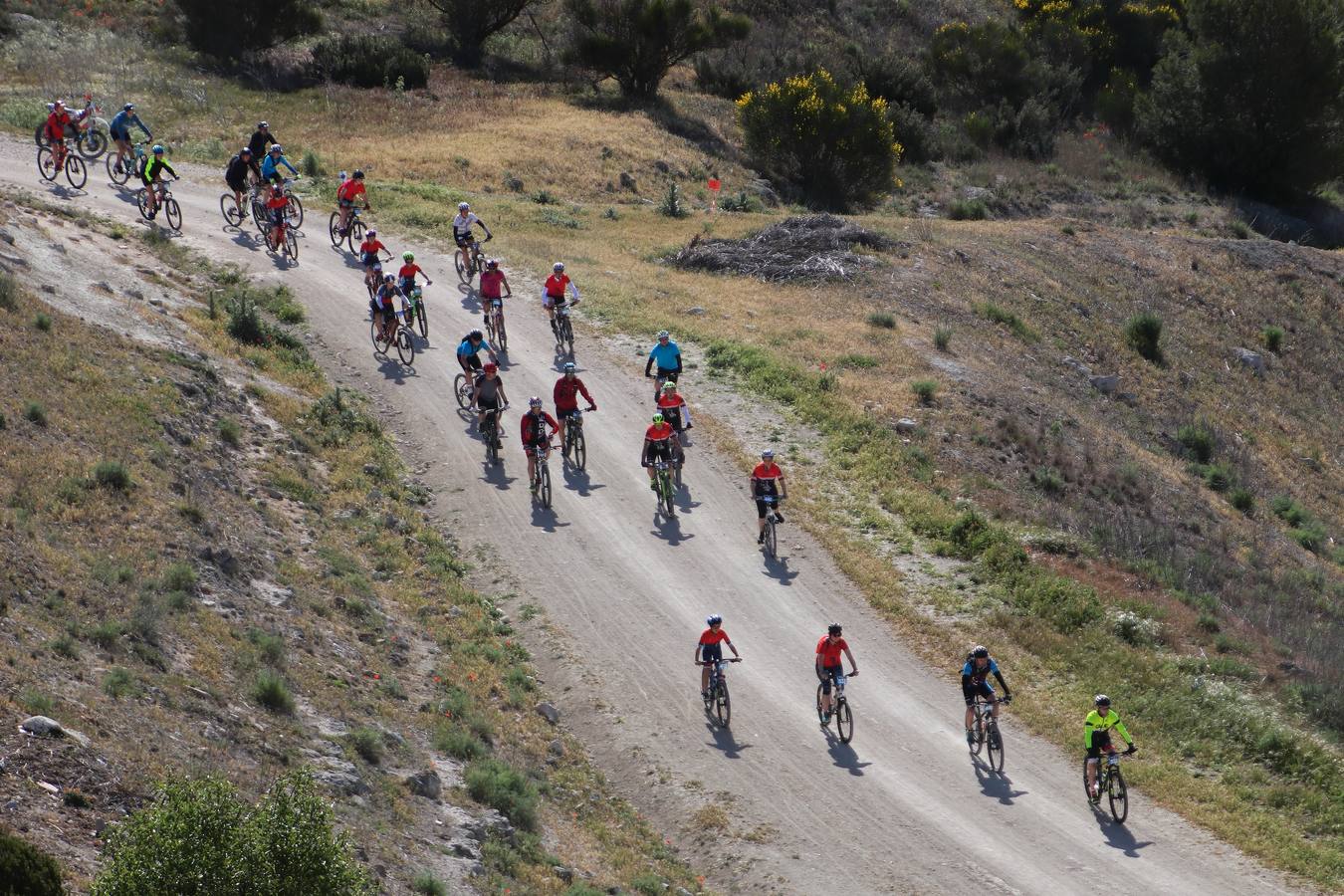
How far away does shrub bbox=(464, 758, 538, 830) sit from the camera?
43.6 feet

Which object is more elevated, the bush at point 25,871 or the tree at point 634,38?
the tree at point 634,38

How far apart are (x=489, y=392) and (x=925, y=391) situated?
32.1 feet

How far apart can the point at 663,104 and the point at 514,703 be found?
45019 mm

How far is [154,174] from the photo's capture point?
29.8 m

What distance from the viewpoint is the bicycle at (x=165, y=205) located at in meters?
30.5

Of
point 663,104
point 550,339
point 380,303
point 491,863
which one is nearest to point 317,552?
point 491,863

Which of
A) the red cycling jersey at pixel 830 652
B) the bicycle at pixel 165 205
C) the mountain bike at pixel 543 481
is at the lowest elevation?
the red cycling jersey at pixel 830 652

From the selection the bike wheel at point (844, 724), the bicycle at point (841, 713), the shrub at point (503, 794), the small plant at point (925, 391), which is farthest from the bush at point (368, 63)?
the shrub at point (503, 794)

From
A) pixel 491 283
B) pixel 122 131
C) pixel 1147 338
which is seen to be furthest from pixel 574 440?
pixel 1147 338

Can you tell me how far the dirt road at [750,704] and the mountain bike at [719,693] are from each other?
223 mm

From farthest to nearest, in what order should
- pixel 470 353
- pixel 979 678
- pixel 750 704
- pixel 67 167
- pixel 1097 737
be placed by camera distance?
pixel 67 167, pixel 470 353, pixel 750 704, pixel 979 678, pixel 1097 737

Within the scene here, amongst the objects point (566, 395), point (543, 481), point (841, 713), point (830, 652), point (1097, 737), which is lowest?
point (841, 713)

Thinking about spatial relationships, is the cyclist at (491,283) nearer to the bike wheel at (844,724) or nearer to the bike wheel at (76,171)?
the bike wheel at (76,171)

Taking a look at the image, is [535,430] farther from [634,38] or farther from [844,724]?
[634,38]
